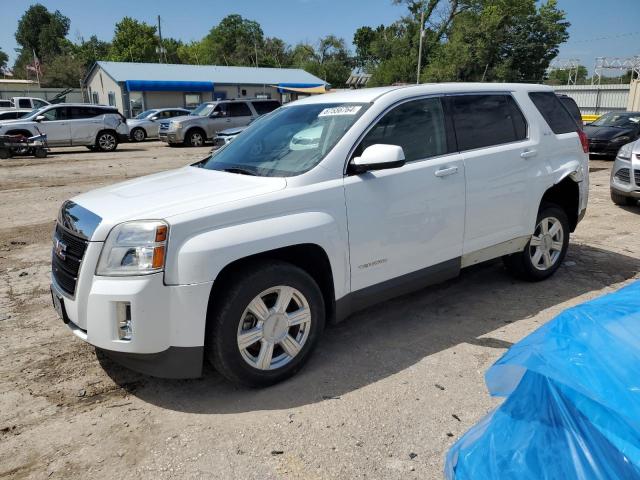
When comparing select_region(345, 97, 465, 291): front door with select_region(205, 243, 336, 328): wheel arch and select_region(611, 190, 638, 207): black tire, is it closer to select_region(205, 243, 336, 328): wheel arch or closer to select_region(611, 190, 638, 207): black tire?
select_region(205, 243, 336, 328): wheel arch

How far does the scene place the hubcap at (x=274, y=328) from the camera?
3088mm

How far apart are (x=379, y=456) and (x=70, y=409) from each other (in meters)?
1.87

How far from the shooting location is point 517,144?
4.54 m

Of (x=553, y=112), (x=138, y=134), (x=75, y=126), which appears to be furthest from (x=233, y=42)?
(x=553, y=112)

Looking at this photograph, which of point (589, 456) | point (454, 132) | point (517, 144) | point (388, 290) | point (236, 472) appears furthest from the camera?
point (517, 144)

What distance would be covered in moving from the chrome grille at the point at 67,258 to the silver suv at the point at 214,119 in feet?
63.3

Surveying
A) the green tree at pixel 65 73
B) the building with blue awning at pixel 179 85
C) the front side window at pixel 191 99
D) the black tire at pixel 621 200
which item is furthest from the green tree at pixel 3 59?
the black tire at pixel 621 200

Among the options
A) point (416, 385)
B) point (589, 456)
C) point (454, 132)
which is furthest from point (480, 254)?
point (589, 456)

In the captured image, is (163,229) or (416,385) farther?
(416,385)

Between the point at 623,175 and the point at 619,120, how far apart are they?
956 centimetres

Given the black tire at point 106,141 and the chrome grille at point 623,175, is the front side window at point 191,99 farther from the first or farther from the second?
the chrome grille at point 623,175

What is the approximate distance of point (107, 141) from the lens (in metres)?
20.0

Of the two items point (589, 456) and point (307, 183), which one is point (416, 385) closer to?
point (307, 183)

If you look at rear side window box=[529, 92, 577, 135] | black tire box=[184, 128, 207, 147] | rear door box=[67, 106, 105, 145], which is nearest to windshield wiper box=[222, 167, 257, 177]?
rear side window box=[529, 92, 577, 135]
